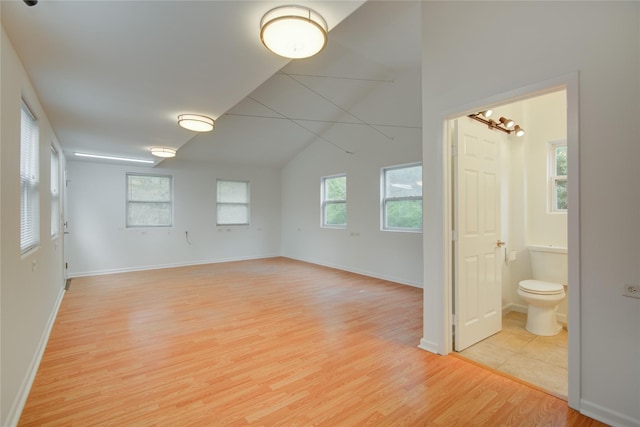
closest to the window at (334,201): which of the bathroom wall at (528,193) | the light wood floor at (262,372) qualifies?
the light wood floor at (262,372)

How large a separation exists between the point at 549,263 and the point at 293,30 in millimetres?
3557

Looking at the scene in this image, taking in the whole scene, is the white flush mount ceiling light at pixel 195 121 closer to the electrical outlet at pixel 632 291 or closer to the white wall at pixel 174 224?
the electrical outlet at pixel 632 291

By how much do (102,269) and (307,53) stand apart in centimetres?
660

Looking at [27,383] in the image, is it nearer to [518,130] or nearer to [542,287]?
[542,287]

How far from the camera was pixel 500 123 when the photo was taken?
321cm

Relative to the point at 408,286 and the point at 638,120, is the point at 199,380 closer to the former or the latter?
the point at 638,120

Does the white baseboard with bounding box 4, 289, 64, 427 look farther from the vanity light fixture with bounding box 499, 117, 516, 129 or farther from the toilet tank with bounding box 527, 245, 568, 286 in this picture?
the toilet tank with bounding box 527, 245, 568, 286

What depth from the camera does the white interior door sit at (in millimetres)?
2672

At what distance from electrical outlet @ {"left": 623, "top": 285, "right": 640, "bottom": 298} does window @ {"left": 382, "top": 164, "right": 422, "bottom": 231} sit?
337 cm

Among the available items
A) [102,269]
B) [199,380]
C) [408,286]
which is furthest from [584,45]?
[102,269]

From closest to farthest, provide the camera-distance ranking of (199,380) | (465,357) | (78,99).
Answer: (199,380), (465,357), (78,99)

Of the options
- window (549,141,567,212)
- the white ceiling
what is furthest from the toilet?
the white ceiling

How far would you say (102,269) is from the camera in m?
6.25

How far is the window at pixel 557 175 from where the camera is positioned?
3.40 metres
